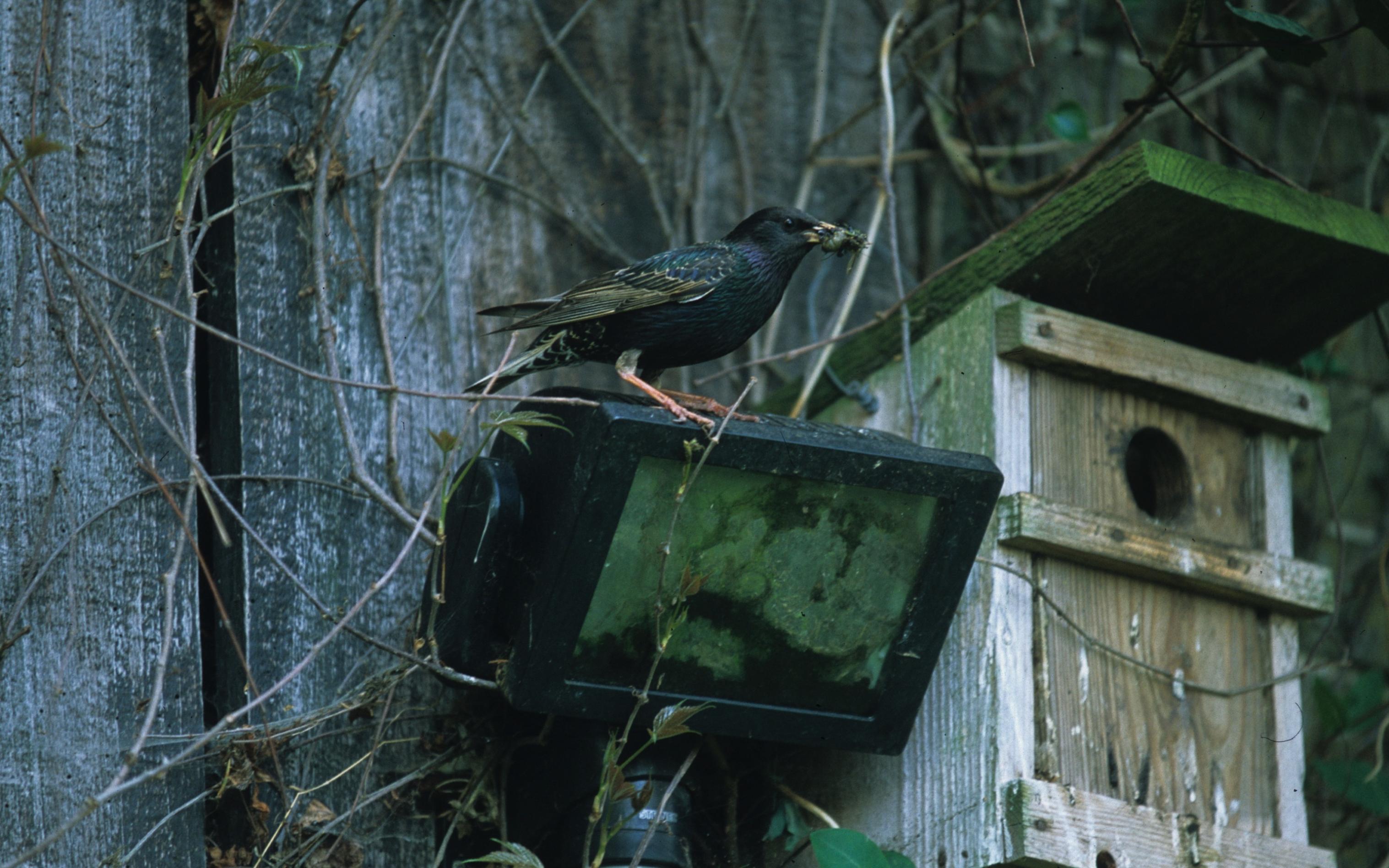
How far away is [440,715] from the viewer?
8.71ft

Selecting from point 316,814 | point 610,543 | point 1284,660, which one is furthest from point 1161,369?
point 316,814

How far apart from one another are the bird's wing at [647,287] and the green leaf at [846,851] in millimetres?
908

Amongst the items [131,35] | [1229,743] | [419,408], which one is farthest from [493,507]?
[1229,743]

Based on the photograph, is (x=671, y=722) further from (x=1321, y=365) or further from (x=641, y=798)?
(x=1321, y=365)

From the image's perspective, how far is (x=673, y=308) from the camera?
8.50 feet

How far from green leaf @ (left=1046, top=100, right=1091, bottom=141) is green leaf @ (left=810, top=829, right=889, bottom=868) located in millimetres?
1915

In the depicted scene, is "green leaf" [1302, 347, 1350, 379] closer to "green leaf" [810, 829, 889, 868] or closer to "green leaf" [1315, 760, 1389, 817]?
"green leaf" [1315, 760, 1389, 817]

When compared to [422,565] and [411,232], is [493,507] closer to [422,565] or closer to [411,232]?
[422,565]

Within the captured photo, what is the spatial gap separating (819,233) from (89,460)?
1.32m

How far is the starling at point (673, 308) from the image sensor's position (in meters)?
2.59

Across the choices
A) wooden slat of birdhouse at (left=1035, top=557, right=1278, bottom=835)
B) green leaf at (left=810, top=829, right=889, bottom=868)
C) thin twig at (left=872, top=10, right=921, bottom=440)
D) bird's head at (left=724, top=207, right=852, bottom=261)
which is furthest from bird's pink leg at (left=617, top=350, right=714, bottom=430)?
wooden slat of birdhouse at (left=1035, top=557, right=1278, bottom=835)

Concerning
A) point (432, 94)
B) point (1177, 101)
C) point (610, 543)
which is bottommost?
point (610, 543)

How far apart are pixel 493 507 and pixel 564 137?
130 cm

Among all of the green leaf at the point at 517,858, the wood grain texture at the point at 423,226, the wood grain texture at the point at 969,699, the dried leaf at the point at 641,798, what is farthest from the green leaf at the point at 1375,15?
the green leaf at the point at 517,858
